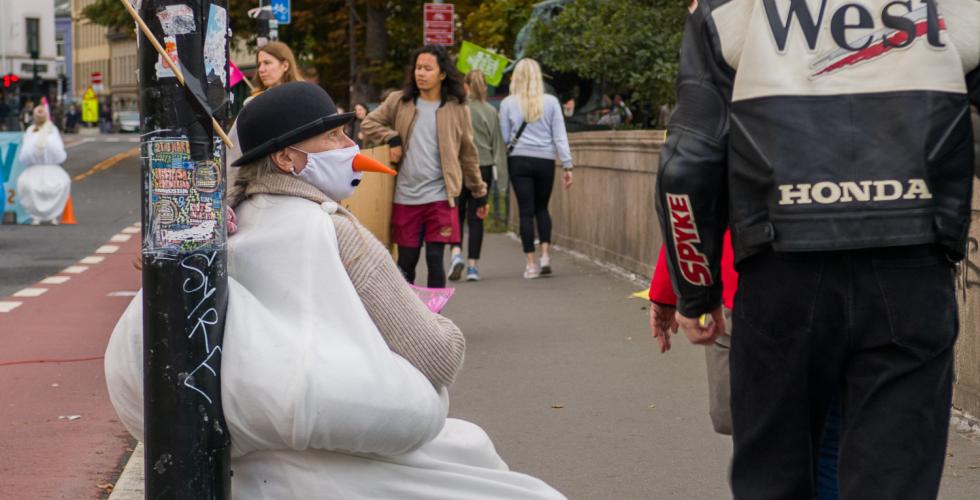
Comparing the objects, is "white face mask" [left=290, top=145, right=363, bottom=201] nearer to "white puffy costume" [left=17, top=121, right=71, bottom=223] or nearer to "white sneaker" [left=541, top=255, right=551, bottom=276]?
"white sneaker" [left=541, top=255, right=551, bottom=276]

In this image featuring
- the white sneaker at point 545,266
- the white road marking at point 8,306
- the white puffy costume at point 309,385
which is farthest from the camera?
the white sneaker at point 545,266

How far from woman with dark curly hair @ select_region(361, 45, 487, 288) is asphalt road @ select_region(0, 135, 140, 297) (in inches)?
194

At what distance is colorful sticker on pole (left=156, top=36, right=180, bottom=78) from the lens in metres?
3.61

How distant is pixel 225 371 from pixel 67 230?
1869 centimetres

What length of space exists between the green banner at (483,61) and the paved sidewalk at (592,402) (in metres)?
11.1

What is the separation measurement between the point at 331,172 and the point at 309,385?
688 mm

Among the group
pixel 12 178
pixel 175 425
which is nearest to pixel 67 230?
pixel 12 178

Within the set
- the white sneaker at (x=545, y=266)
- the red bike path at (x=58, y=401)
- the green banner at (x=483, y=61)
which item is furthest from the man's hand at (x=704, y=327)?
the green banner at (x=483, y=61)

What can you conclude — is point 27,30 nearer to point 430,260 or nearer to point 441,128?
point 441,128

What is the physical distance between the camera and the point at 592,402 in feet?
24.5

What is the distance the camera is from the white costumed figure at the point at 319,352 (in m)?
3.47

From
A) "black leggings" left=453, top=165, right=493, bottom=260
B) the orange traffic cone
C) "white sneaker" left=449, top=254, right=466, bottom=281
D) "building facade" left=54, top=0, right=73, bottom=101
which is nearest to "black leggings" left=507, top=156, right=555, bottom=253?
"black leggings" left=453, top=165, right=493, bottom=260

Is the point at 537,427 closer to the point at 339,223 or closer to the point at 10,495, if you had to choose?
the point at 10,495

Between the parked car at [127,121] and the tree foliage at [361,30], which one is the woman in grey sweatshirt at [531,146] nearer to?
the tree foliage at [361,30]
